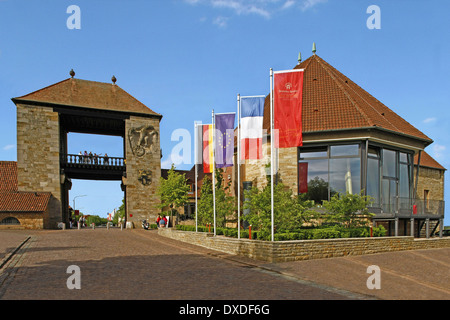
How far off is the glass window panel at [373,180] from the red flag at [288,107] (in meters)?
10.3

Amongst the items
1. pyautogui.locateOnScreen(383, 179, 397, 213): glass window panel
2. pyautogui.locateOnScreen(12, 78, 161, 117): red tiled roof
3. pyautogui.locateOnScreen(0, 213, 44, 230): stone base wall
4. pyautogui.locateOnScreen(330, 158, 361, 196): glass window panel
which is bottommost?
pyautogui.locateOnScreen(0, 213, 44, 230): stone base wall

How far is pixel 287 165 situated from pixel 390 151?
7438 millimetres

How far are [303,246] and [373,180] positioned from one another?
1115 cm

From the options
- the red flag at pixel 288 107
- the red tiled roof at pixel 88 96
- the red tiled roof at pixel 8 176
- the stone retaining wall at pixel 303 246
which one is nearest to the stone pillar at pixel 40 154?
the red tiled roof at pixel 88 96

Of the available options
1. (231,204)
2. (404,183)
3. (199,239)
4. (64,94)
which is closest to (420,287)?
(199,239)

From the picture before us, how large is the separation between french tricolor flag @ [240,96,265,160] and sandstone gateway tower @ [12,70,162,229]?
26.8 m

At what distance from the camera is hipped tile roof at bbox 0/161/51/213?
34219mm

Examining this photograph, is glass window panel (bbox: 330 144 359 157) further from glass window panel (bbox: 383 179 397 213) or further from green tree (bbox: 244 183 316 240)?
green tree (bbox: 244 183 316 240)

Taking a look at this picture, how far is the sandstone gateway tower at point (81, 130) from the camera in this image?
37.4 metres

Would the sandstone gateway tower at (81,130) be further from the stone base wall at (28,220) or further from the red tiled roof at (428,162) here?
the red tiled roof at (428,162)

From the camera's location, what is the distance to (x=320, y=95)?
88.4 ft

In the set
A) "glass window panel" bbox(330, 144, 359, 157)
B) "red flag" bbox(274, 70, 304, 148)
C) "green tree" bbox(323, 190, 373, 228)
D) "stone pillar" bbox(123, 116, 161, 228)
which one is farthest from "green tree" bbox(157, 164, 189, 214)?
"red flag" bbox(274, 70, 304, 148)
